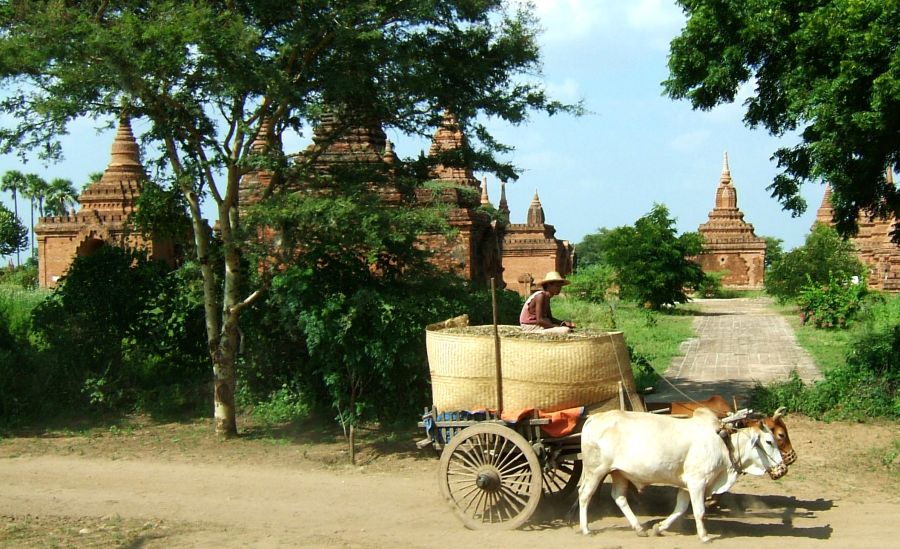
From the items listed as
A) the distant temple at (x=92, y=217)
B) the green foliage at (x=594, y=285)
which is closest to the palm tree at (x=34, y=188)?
the distant temple at (x=92, y=217)

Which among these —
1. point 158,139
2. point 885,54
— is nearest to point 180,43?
point 158,139

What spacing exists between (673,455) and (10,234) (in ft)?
168

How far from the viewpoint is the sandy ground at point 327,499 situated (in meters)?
7.00

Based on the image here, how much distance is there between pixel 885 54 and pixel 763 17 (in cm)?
162

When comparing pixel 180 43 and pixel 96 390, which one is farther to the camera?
pixel 96 390

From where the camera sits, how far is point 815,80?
10.6m

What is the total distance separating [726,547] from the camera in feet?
21.5

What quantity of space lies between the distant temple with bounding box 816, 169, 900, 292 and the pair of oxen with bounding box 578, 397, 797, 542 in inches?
693

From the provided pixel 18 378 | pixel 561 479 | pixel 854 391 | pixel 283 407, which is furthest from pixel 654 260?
pixel 561 479

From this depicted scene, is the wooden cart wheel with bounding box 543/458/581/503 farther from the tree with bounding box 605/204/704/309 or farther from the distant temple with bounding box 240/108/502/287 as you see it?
the tree with bounding box 605/204/704/309

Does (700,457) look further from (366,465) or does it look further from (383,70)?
(383,70)

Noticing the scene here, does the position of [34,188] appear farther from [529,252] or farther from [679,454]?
[679,454]

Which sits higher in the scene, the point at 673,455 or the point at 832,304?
the point at 832,304

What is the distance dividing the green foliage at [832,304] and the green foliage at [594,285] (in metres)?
7.43
